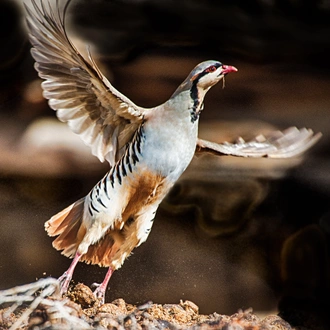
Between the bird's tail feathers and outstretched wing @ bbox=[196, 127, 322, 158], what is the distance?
26.2 inches

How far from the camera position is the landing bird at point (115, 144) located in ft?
9.59

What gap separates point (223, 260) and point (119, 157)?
2.66ft

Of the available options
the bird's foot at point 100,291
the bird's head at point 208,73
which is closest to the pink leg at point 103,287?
the bird's foot at point 100,291

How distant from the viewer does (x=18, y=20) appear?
10.5 ft

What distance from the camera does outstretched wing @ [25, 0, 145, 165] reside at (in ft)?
9.36

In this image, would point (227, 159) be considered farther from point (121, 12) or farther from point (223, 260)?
point (121, 12)

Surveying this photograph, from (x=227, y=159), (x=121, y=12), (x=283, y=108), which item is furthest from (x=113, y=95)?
(x=283, y=108)

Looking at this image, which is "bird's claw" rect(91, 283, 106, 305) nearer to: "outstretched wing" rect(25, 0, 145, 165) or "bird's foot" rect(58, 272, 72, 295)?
"bird's foot" rect(58, 272, 72, 295)

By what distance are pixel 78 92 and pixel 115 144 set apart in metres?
0.34

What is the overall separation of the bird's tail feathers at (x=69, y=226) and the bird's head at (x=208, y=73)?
0.80 m

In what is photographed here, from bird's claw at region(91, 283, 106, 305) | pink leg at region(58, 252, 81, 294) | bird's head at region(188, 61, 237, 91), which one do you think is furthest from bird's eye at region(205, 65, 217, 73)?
bird's claw at region(91, 283, 106, 305)

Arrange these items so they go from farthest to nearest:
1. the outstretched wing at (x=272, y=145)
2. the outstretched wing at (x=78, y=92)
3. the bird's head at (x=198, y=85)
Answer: the outstretched wing at (x=272, y=145), the bird's head at (x=198, y=85), the outstretched wing at (x=78, y=92)

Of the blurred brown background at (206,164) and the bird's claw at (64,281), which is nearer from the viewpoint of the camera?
the bird's claw at (64,281)

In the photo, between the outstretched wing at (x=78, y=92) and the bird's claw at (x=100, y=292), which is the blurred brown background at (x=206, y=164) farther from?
the outstretched wing at (x=78, y=92)
